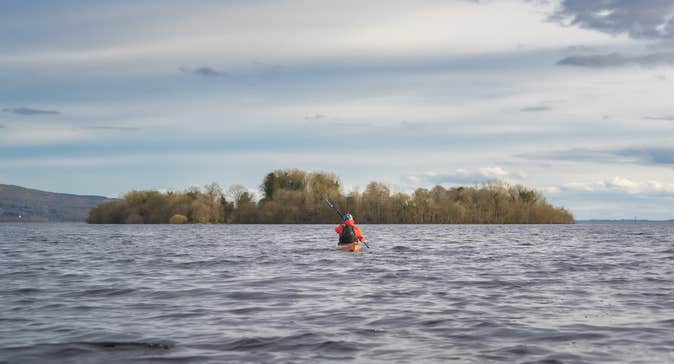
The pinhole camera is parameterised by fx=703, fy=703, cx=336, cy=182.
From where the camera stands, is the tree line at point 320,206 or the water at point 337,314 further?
the tree line at point 320,206

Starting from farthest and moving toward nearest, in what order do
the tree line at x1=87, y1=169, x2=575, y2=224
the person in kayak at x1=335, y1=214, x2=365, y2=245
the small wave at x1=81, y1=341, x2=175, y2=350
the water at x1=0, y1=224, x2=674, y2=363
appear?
1. the tree line at x1=87, y1=169, x2=575, y2=224
2. the person in kayak at x1=335, y1=214, x2=365, y2=245
3. the small wave at x1=81, y1=341, x2=175, y2=350
4. the water at x1=0, y1=224, x2=674, y2=363

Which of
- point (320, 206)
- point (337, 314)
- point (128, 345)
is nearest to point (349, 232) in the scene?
point (337, 314)

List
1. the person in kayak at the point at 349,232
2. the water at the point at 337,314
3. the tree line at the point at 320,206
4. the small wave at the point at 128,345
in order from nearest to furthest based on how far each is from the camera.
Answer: the water at the point at 337,314 < the small wave at the point at 128,345 < the person in kayak at the point at 349,232 < the tree line at the point at 320,206

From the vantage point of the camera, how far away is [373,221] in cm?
12938

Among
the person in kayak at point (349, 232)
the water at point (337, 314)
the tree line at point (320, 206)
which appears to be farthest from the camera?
the tree line at point (320, 206)

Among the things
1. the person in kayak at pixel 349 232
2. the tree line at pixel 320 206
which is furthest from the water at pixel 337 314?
the tree line at pixel 320 206

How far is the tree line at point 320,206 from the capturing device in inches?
5094

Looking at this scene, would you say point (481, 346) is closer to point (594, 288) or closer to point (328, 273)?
point (594, 288)

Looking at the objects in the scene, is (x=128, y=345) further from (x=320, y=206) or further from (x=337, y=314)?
(x=320, y=206)

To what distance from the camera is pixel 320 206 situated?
425ft

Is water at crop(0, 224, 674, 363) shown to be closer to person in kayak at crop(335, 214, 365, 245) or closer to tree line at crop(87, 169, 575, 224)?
person in kayak at crop(335, 214, 365, 245)

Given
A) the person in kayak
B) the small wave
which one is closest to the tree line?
the person in kayak

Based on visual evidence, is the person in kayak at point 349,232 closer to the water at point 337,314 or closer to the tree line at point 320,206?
the water at point 337,314

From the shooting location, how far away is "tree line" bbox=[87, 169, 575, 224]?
424ft
